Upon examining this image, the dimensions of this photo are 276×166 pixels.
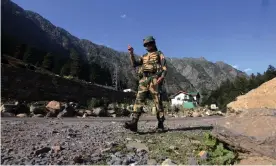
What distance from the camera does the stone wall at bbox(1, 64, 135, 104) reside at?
17.0m

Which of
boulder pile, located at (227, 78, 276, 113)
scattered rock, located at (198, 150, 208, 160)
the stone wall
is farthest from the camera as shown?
the stone wall

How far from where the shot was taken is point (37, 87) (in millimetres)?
18781

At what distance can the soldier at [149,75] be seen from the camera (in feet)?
22.0

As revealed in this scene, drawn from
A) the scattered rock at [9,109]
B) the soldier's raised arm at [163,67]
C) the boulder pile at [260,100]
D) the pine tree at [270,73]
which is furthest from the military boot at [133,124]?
the pine tree at [270,73]

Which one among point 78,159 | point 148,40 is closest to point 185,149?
point 78,159

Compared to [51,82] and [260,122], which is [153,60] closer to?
[260,122]

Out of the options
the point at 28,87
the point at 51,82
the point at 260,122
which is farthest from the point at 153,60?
the point at 51,82

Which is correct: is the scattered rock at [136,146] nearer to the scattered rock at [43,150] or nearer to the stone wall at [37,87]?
the scattered rock at [43,150]

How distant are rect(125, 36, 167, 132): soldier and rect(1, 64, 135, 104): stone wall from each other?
11.6 m

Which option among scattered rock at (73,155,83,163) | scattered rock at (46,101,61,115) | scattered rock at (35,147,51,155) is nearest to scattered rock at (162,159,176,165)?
scattered rock at (73,155,83,163)

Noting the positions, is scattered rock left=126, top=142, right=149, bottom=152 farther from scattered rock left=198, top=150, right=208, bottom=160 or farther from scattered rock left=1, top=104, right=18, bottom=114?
scattered rock left=1, top=104, right=18, bottom=114

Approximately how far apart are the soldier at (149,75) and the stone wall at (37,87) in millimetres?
11604

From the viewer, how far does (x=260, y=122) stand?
500 cm

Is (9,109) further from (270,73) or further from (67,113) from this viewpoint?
(270,73)
